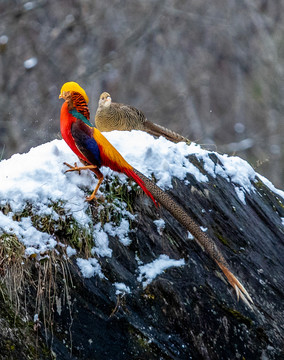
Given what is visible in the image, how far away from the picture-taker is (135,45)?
19.3 meters

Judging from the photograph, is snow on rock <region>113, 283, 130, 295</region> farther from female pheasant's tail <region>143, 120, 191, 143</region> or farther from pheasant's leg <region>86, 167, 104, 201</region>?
female pheasant's tail <region>143, 120, 191, 143</region>

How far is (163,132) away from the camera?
462cm

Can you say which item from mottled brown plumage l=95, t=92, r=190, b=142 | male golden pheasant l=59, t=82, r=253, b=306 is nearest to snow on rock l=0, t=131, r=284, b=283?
male golden pheasant l=59, t=82, r=253, b=306

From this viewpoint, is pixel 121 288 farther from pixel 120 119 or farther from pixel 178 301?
pixel 120 119

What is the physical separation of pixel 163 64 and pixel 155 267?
Answer: 55.8 ft

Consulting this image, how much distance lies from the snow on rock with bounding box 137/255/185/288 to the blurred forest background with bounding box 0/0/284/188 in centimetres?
933

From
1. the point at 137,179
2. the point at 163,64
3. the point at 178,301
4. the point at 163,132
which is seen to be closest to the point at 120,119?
the point at 163,132

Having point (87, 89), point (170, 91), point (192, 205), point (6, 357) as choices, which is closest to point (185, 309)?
point (192, 205)

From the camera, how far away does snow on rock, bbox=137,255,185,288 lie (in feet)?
10.8

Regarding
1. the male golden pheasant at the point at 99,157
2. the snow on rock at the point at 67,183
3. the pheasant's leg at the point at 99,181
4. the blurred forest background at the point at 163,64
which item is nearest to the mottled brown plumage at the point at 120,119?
the snow on rock at the point at 67,183

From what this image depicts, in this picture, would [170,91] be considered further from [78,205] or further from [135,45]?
[78,205]

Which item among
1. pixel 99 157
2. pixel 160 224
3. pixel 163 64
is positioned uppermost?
pixel 163 64

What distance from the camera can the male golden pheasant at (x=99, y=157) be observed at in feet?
Answer: 10.8

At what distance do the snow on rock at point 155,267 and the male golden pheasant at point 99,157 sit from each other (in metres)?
0.22
